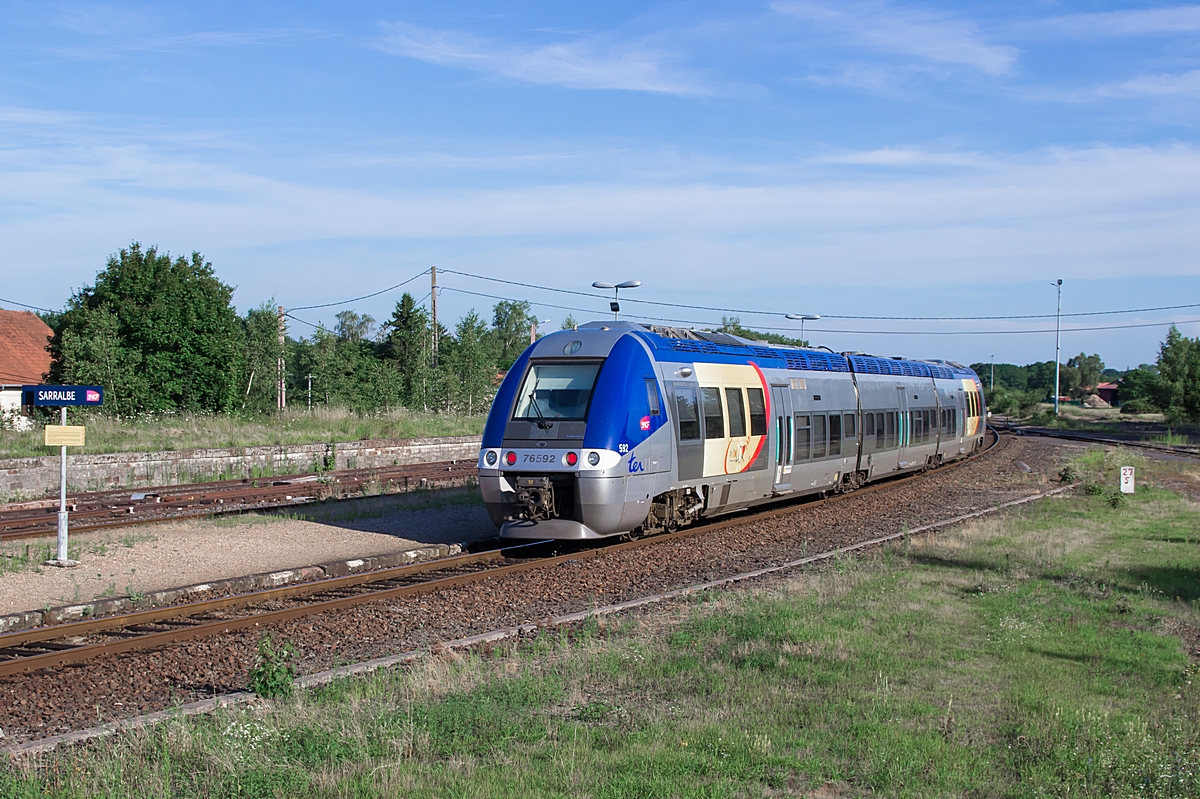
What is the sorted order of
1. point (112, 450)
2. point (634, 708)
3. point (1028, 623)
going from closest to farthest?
point (634, 708) → point (1028, 623) → point (112, 450)

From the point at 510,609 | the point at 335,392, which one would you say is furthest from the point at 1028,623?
the point at 335,392

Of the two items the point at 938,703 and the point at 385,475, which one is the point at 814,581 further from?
the point at 385,475

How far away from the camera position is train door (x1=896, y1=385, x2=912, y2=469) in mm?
25234

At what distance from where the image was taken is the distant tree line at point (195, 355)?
33.5 meters

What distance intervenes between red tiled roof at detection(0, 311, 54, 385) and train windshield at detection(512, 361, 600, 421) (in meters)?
42.5

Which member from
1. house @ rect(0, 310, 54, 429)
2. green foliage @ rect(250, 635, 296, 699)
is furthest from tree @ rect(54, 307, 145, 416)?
green foliage @ rect(250, 635, 296, 699)

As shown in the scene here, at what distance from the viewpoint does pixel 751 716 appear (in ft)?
20.8

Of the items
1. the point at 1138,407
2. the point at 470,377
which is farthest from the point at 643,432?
the point at 1138,407

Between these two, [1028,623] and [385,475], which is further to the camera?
[385,475]

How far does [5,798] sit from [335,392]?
42056 millimetres

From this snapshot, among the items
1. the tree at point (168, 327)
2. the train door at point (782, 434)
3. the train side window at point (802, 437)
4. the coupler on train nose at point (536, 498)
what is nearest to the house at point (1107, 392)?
the tree at point (168, 327)

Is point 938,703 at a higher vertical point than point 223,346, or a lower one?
lower

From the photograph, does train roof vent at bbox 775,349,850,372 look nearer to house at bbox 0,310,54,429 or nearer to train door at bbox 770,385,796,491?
train door at bbox 770,385,796,491

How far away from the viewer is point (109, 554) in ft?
43.5
